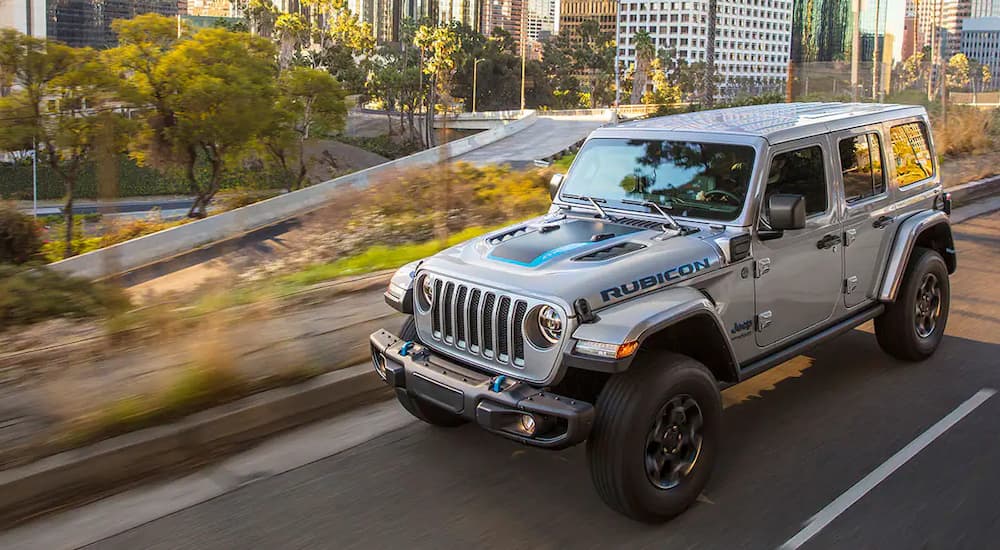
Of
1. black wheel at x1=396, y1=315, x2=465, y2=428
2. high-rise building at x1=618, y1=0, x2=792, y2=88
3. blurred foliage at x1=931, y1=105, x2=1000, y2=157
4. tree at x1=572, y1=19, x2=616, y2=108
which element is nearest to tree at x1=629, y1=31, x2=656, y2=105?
tree at x1=572, y1=19, x2=616, y2=108

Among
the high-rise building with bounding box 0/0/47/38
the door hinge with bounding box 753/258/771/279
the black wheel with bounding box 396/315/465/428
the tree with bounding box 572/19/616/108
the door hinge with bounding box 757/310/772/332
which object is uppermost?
the tree with bounding box 572/19/616/108

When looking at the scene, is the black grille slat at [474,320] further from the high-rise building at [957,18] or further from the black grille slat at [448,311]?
the high-rise building at [957,18]

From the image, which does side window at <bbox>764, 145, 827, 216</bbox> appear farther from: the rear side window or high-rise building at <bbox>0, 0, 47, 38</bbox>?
high-rise building at <bbox>0, 0, 47, 38</bbox>

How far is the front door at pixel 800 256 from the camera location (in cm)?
509

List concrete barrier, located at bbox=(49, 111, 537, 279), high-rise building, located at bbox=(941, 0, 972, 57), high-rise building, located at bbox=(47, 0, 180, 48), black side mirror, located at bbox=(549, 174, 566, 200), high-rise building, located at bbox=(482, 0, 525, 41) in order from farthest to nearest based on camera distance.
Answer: high-rise building, located at bbox=(941, 0, 972, 57) → high-rise building, located at bbox=(482, 0, 525, 41) → high-rise building, located at bbox=(47, 0, 180, 48) → concrete barrier, located at bbox=(49, 111, 537, 279) → black side mirror, located at bbox=(549, 174, 566, 200)

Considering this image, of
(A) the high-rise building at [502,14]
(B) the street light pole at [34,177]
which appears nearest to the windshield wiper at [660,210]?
(B) the street light pole at [34,177]

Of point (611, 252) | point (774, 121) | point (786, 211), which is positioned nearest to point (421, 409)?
point (611, 252)

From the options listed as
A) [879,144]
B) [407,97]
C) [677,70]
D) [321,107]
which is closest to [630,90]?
[677,70]

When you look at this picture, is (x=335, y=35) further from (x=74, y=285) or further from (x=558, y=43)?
(x=558, y=43)

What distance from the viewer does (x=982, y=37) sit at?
64.0 meters

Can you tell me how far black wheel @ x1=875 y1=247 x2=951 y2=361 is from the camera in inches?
251

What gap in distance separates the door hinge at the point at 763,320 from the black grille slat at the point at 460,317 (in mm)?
1718

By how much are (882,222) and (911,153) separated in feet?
2.77

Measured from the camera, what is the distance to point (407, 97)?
22453 millimetres
